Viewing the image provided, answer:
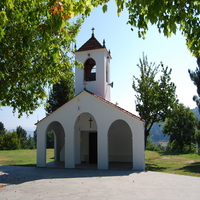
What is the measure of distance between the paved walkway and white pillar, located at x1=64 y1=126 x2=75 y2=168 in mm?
2663

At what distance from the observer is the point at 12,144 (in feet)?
114

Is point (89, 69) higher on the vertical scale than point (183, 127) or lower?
higher

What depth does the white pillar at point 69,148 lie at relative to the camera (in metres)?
15.3

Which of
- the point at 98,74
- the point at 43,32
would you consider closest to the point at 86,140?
the point at 98,74

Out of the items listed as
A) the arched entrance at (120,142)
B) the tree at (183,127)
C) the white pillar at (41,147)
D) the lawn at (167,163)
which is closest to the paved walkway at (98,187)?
the lawn at (167,163)

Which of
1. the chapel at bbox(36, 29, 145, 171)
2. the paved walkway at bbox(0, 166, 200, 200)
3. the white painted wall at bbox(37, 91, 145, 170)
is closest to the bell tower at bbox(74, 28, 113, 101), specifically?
the chapel at bbox(36, 29, 145, 171)

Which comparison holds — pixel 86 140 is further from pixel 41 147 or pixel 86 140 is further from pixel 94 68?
pixel 94 68

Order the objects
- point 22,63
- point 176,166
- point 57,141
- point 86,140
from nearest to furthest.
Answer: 1. point 22,63
2. point 176,166
3. point 86,140
4. point 57,141

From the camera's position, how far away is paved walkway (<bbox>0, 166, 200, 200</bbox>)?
8195 mm

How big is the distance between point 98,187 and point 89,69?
10606 millimetres

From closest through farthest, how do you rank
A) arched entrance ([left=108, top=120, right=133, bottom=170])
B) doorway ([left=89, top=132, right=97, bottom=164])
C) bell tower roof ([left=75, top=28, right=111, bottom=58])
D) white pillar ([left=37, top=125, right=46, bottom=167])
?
white pillar ([left=37, top=125, right=46, bottom=167]) < bell tower roof ([left=75, top=28, right=111, bottom=58]) < doorway ([left=89, top=132, right=97, bottom=164]) < arched entrance ([left=108, top=120, right=133, bottom=170])

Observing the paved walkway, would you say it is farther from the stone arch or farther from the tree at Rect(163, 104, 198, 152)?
the tree at Rect(163, 104, 198, 152)

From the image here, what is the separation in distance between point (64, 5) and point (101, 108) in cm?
1076

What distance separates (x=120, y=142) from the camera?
19.4 m
